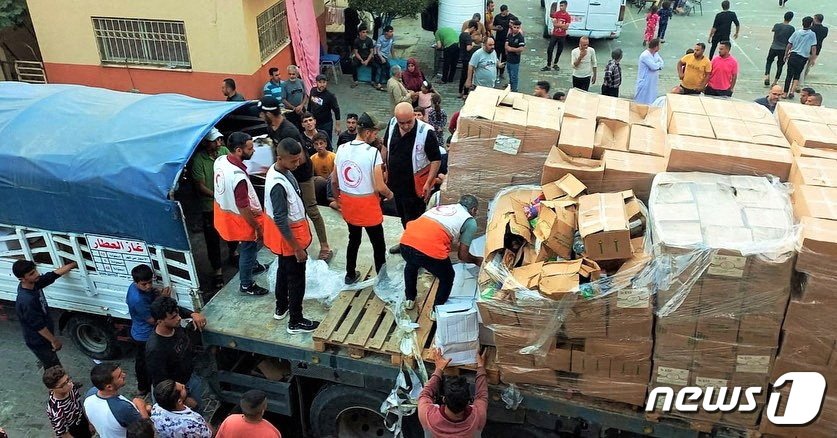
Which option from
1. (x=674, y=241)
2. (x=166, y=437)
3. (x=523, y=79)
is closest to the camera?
(x=674, y=241)

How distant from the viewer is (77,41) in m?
11.3

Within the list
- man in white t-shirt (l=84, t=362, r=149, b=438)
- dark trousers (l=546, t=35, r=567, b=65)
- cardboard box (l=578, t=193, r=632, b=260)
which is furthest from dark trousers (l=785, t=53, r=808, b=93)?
man in white t-shirt (l=84, t=362, r=149, b=438)

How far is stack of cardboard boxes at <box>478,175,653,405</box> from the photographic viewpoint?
4105mm

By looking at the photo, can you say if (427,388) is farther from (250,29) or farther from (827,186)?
(250,29)

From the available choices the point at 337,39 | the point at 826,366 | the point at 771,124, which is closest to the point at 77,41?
the point at 337,39

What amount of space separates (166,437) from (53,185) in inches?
104

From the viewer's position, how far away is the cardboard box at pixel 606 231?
4152mm

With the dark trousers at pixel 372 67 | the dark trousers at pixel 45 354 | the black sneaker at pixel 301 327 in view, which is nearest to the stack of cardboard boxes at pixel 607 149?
the black sneaker at pixel 301 327

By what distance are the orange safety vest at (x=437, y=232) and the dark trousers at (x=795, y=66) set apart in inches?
421

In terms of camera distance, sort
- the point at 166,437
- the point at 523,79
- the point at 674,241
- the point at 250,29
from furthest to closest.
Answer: the point at 523,79, the point at 250,29, the point at 166,437, the point at 674,241

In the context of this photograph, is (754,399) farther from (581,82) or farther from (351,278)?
(581,82)

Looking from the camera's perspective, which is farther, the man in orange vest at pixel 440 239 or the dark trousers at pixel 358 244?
the dark trousers at pixel 358 244

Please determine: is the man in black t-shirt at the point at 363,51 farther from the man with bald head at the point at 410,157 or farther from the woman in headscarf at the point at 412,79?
the man with bald head at the point at 410,157

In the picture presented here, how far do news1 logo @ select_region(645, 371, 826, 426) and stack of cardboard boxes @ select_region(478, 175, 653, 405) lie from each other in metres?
0.18
